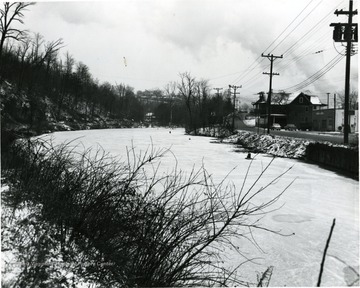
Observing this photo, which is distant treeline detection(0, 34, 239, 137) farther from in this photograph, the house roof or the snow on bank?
the house roof

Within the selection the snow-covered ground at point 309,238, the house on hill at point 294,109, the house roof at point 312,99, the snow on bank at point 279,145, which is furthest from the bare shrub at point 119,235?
the house roof at point 312,99

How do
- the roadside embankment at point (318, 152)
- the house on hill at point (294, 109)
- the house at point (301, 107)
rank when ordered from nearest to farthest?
the roadside embankment at point (318, 152) → the house at point (301, 107) → the house on hill at point (294, 109)

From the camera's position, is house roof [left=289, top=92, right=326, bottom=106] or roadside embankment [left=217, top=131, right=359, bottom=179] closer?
roadside embankment [left=217, top=131, right=359, bottom=179]

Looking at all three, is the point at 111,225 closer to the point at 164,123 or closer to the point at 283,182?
the point at 283,182

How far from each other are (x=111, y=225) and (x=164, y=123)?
157 ft

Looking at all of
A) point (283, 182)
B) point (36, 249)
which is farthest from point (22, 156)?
point (283, 182)

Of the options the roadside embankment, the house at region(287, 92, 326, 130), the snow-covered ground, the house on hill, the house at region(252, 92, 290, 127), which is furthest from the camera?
the house at region(252, 92, 290, 127)

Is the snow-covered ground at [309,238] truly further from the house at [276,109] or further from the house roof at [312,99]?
the house roof at [312,99]

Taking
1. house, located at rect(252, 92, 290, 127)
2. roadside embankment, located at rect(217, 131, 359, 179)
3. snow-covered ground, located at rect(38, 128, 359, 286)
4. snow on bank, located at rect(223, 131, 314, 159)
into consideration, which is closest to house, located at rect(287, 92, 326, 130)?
house, located at rect(252, 92, 290, 127)

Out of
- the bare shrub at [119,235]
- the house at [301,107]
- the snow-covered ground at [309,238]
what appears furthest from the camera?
the house at [301,107]

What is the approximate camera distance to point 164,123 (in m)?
52.0

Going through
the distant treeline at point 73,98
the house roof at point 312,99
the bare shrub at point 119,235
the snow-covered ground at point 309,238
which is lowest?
the snow-covered ground at point 309,238

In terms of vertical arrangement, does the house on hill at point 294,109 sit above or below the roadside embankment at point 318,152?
above

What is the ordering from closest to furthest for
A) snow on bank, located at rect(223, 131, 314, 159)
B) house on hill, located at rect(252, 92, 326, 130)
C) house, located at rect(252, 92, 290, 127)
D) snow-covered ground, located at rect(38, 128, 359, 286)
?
snow-covered ground, located at rect(38, 128, 359, 286) → snow on bank, located at rect(223, 131, 314, 159) → house on hill, located at rect(252, 92, 326, 130) → house, located at rect(252, 92, 290, 127)
